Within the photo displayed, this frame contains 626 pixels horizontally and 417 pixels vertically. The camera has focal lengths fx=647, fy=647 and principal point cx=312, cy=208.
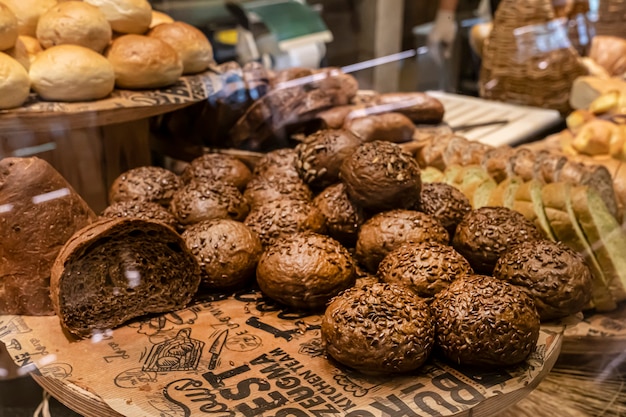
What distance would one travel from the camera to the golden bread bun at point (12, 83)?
6.43ft

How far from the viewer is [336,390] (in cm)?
139

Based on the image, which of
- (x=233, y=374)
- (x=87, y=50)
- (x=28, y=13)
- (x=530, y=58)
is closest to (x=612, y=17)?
(x=530, y=58)

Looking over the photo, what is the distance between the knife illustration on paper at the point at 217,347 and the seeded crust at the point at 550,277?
0.71 m

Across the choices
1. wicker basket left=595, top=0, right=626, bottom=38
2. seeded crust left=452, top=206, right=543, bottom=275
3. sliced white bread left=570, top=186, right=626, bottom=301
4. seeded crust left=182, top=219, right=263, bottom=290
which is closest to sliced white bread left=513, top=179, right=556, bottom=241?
sliced white bread left=570, top=186, right=626, bottom=301

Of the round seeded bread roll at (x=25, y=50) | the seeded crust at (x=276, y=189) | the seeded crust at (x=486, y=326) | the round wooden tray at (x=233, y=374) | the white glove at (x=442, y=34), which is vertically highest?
the round seeded bread roll at (x=25, y=50)

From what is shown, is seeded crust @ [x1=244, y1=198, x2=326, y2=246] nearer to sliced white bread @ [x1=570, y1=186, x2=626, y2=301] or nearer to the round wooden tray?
the round wooden tray

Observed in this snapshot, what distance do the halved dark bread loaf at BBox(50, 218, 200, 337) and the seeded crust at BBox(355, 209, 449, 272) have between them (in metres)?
0.47

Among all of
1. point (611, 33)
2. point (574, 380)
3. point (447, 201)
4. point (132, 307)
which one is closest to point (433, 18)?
point (611, 33)

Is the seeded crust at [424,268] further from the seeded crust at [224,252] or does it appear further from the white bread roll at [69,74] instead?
the white bread roll at [69,74]

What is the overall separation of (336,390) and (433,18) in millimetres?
2404

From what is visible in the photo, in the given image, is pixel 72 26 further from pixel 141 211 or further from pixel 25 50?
pixel 141 211

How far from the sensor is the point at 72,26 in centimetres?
223

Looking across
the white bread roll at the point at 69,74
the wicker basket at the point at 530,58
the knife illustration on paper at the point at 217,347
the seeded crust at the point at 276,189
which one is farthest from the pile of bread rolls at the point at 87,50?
the wicker basket at the point at 530,58

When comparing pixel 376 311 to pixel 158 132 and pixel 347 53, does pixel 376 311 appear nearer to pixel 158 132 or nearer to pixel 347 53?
pixel 158 132
